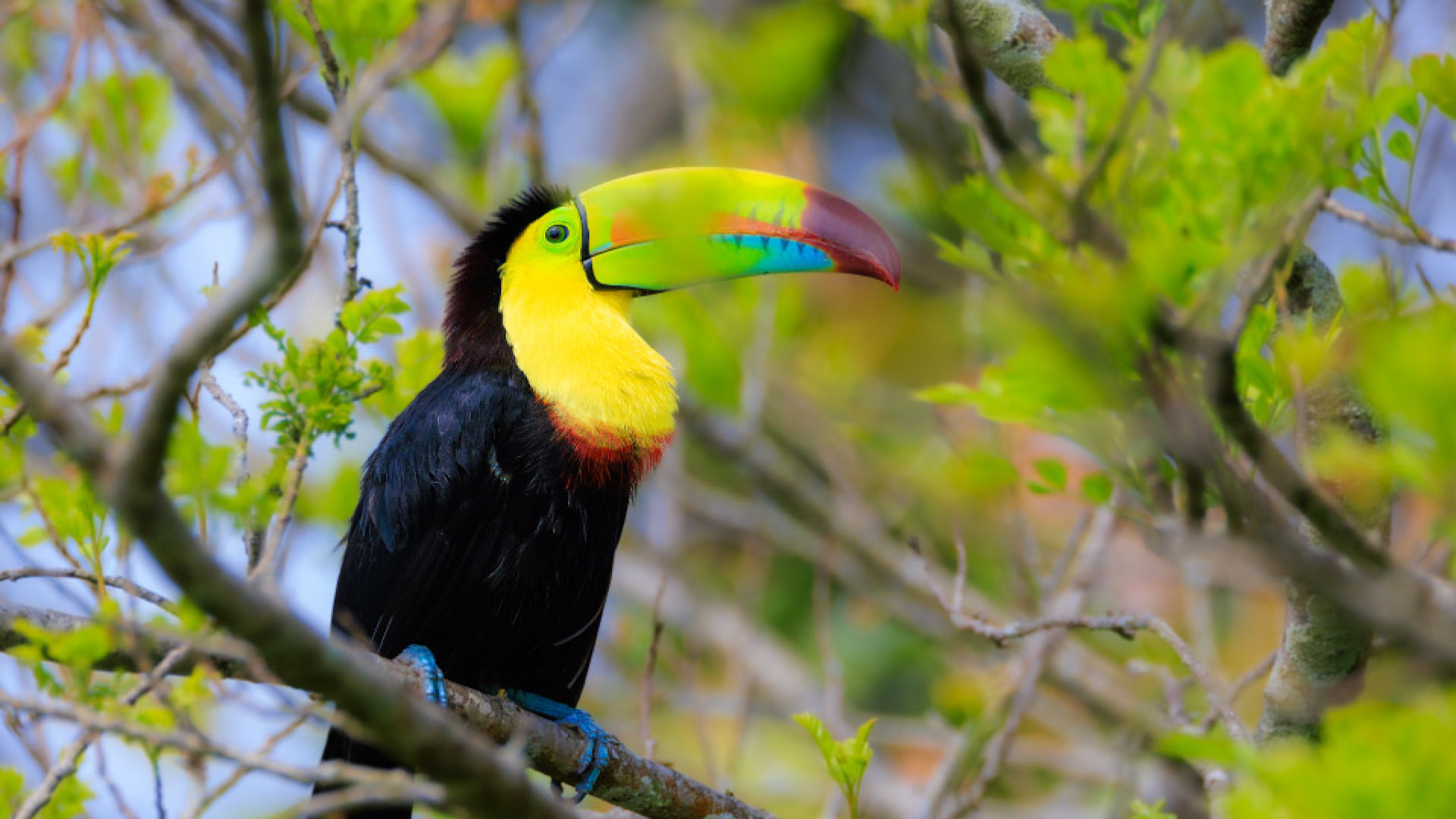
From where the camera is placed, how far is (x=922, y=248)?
6383 mm

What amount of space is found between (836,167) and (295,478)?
7.27 m

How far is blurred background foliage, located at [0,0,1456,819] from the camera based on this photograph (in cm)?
197

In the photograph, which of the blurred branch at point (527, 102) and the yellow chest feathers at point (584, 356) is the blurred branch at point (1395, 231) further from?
the blurred branch at point (527, 102)

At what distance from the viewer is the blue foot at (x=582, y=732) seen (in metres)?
3.07

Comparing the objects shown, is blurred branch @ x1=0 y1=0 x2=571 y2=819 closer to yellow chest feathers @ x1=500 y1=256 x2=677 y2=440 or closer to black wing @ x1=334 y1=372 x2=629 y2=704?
black wing @ x1=334 y1=372 x2=629 y2=704

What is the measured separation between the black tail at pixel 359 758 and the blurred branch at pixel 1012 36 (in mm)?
2076

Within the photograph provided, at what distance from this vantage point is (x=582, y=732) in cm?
326

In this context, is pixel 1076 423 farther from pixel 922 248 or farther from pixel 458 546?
pixel 922 248

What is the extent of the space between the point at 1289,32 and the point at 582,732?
82.6 inches

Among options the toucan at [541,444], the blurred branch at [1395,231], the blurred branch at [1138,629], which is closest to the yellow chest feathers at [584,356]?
the toucan at [541,444]

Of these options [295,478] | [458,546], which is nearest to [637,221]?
[458,546]

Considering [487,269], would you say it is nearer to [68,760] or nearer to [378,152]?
[378,152]

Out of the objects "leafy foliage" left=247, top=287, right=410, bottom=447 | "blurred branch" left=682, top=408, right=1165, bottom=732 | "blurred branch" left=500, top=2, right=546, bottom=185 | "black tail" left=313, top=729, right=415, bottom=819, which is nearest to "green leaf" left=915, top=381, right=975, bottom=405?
"leafy foliage" left=247, top=287, right=410, bottom=447

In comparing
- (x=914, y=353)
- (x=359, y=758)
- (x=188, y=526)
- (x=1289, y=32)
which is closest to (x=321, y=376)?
(x=188, y=526)
